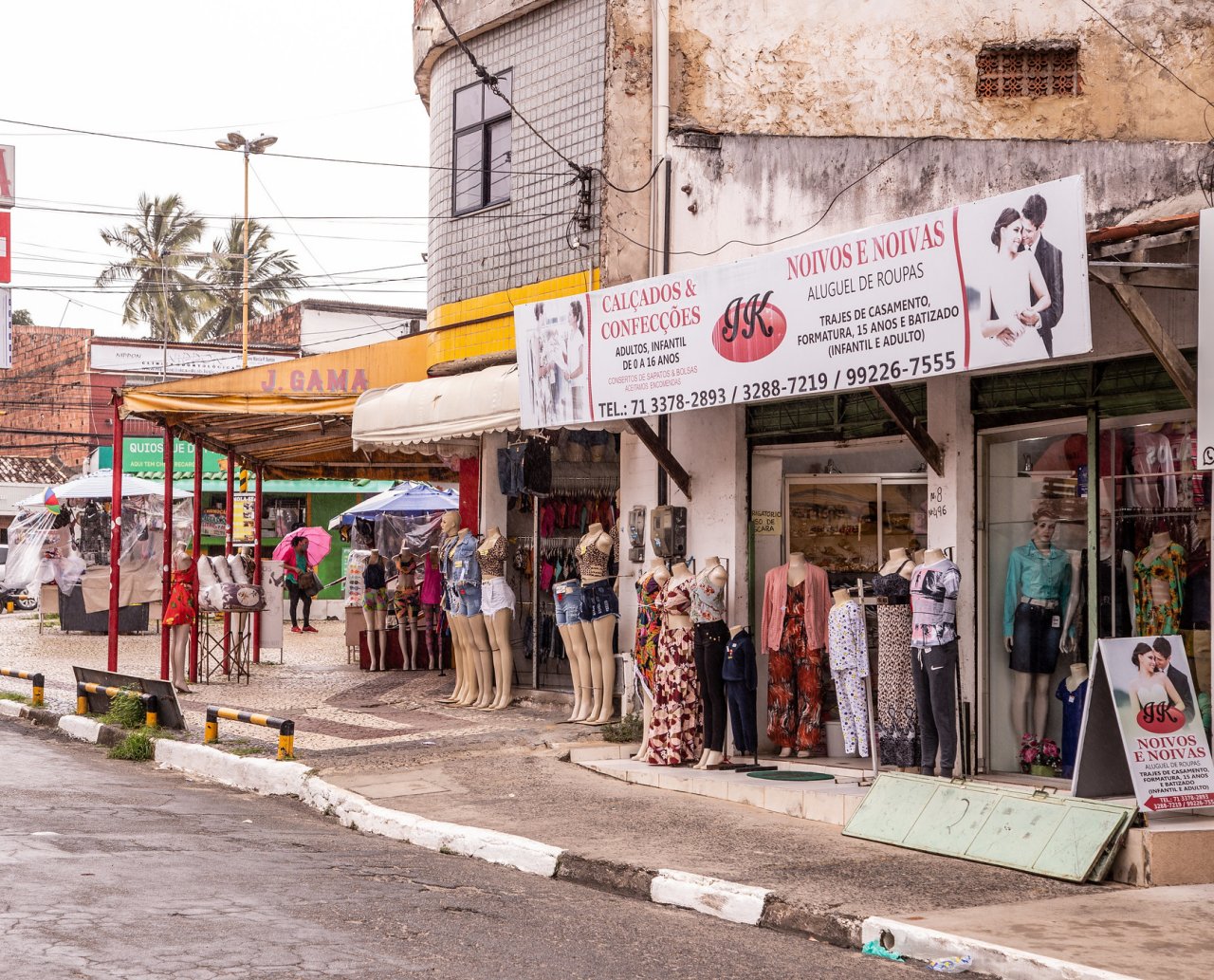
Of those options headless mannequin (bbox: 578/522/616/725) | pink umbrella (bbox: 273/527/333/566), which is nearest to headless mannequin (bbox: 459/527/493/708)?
headless mannequin (bbox: 578/522/616/725)

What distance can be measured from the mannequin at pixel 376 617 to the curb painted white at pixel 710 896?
1292 centimetres

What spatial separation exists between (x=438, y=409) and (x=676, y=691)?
402 cm

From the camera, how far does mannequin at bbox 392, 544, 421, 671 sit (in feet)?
67.3

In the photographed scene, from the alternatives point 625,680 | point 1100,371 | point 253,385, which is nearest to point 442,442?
point 253,385

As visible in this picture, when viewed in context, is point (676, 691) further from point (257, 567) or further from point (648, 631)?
point (257, 567)

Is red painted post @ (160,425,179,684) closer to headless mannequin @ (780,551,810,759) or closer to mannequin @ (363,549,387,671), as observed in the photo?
mannequin @ (363,549,387,671)

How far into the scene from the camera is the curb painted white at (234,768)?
1138cm

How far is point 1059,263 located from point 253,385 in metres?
10.3

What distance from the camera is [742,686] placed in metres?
11.5

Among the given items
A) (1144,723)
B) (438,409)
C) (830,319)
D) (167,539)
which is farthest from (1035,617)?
(167,539)

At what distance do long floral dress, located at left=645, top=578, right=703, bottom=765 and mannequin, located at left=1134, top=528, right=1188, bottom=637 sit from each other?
3525 mm

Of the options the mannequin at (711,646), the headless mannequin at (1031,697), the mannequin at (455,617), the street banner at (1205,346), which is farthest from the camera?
the mannequin at (455,617)

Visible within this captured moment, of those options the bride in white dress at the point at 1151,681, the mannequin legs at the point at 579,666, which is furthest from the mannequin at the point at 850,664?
the mannequin legs at the point at 579,666

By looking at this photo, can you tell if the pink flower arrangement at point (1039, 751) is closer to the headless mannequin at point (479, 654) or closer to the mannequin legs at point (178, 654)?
the headless mannequin at point (479, 654)
